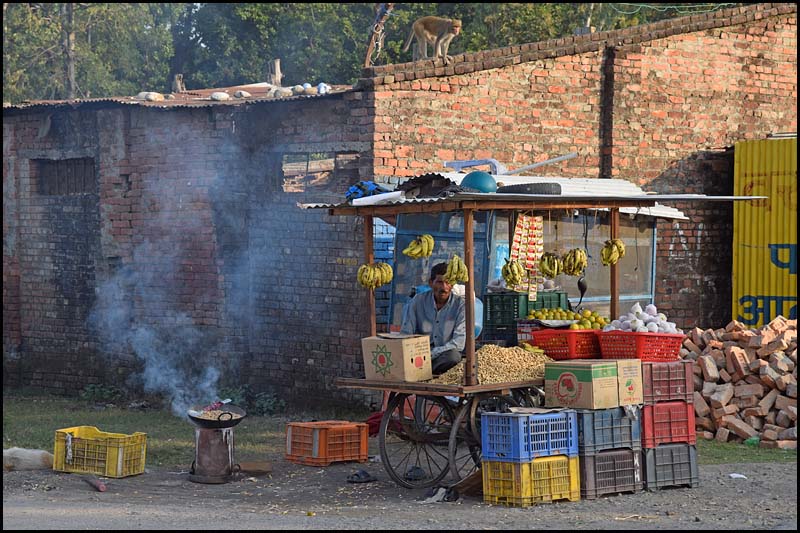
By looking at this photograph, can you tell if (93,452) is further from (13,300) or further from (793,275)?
(793,275)

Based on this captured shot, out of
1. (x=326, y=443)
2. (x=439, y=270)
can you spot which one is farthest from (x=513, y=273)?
(x=326, y=443)

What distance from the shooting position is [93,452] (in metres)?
10.5

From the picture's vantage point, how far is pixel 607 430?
9.32m

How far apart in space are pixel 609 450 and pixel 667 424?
2.12ft

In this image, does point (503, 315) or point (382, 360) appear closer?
point (382, 360)

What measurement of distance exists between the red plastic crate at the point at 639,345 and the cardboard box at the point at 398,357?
1.51 metres

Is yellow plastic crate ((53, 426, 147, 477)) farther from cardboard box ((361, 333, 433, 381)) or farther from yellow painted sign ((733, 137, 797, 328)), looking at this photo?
yellow painted sign ((733, 137, 797, 328))

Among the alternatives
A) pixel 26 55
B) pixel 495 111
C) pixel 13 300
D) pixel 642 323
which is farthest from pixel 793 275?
pixel 26 55

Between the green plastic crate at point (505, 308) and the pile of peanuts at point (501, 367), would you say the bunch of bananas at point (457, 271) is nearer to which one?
the pile of peanuts at point (501, 367)

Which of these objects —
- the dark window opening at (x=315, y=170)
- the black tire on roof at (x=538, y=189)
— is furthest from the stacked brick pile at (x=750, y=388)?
the dark window opening at (x=315, y=170)

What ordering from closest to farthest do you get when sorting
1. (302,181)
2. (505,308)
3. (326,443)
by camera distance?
(326,443) → (505,308) → (302,181)

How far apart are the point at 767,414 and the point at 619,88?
5.22 m

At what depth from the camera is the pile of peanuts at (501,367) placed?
956 centimetres

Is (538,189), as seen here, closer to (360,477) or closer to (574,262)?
(574,262)
